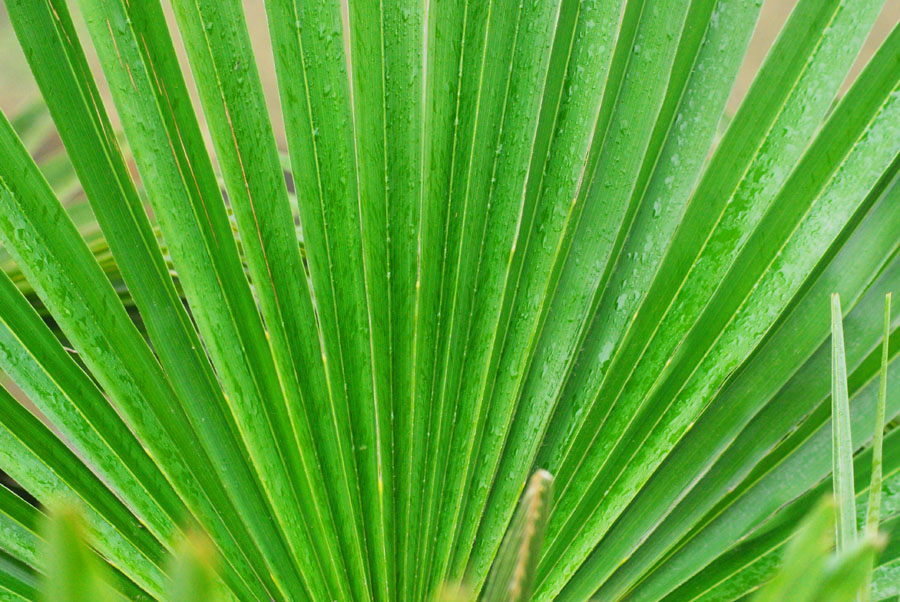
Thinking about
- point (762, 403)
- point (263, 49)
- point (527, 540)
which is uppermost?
point (263, 49)

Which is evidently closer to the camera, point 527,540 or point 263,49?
point 527,540

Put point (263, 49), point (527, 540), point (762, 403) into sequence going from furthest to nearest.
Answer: point (263, 49) → point (762, 403) → point (527, 540)

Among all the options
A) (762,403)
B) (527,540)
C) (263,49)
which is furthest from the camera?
(263,49)

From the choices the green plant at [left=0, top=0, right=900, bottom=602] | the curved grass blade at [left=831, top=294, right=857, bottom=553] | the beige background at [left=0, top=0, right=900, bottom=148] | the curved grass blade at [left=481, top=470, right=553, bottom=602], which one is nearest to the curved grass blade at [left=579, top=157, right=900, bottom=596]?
the green plant at [left=0, top=0, right=900, bottom=602]

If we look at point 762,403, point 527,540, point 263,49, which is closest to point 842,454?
point 527,540

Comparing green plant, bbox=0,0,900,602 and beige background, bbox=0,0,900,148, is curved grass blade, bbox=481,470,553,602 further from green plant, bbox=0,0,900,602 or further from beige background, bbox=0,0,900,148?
beige background, bbox=0,0,900,148

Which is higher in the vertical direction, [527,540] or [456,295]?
[456,295]

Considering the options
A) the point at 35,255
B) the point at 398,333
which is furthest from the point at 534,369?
the point at 35,255

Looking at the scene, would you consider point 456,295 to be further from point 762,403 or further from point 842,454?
point 842,454
